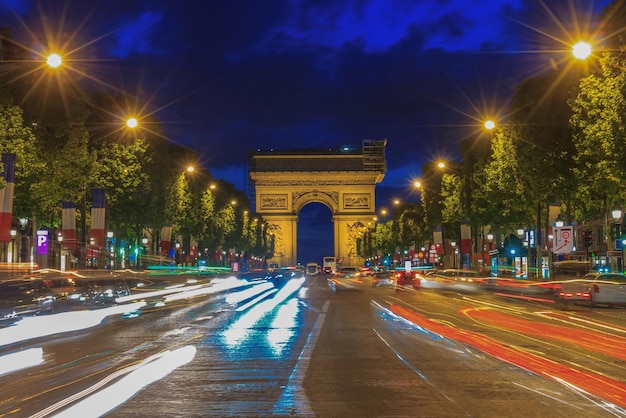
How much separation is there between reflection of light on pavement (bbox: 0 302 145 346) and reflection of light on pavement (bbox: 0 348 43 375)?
4.65 feet

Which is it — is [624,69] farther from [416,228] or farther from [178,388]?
[416,228]

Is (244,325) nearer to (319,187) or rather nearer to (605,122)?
(605,122)

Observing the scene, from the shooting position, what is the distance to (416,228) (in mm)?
105562

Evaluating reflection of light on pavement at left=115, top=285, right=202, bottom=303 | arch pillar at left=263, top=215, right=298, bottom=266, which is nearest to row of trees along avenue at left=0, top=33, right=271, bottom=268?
reflection of light on pavement at left=115, top=285, right=202, bottom=303

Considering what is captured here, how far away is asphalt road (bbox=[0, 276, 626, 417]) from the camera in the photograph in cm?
837

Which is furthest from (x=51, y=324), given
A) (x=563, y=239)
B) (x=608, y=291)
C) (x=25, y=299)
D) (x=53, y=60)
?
(x=563, y=239)

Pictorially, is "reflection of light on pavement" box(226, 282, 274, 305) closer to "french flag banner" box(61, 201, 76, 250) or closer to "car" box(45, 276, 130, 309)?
"car" box(45, 276, 130, 309)

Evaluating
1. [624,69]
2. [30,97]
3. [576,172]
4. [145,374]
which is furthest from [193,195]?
[145,374]

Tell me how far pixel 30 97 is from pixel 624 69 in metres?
27.0

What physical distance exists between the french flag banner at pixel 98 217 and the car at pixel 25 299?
20.6 meters

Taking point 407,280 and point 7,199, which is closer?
point 7,199

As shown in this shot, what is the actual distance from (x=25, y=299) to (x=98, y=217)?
75.3 feet

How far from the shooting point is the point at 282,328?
18.7m

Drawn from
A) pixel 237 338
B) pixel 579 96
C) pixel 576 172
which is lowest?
pixel 237 338
